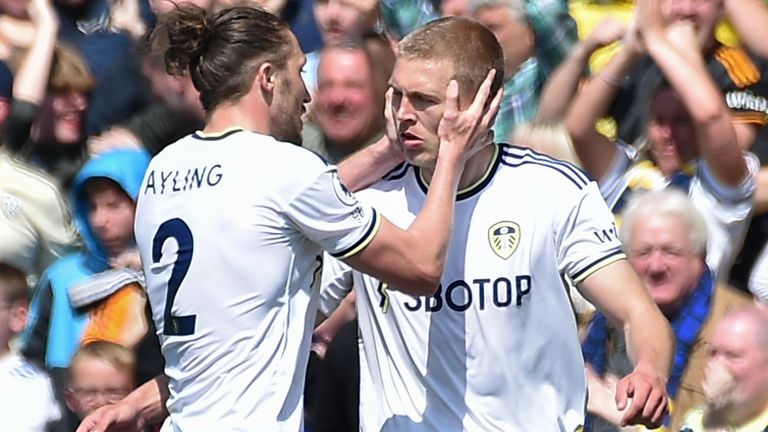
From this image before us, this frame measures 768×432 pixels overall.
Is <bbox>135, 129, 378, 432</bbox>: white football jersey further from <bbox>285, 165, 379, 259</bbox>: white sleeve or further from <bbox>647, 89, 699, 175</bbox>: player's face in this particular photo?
<bbox>647, 89, 699, 175</bbox>: player's face

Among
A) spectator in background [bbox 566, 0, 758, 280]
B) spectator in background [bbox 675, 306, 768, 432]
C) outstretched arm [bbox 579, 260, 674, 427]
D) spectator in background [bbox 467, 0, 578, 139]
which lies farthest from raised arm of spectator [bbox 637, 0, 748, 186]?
outstretched arm [bbox 579, 260, 674, 427]

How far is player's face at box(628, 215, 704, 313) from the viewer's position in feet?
20.6

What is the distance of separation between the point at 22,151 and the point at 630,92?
269cm

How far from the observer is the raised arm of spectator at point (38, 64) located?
819 centimetres

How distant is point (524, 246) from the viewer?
16.8 feet

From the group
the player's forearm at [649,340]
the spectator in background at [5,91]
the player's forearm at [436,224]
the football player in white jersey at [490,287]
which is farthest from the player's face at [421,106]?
the spectator in background at [5,91]

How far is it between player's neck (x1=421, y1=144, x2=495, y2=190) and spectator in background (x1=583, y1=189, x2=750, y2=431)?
1087 millimetres

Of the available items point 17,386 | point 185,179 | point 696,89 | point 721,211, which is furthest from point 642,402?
point 17,386

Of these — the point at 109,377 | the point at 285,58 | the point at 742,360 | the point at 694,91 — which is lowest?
Result: the point at 109,377

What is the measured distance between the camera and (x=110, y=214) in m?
7.50

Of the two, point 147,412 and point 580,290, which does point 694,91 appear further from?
point 147,412

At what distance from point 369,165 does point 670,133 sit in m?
2.08

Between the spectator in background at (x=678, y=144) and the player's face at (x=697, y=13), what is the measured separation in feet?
0.28

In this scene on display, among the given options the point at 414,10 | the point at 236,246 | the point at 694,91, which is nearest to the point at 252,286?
the point at 236,246
